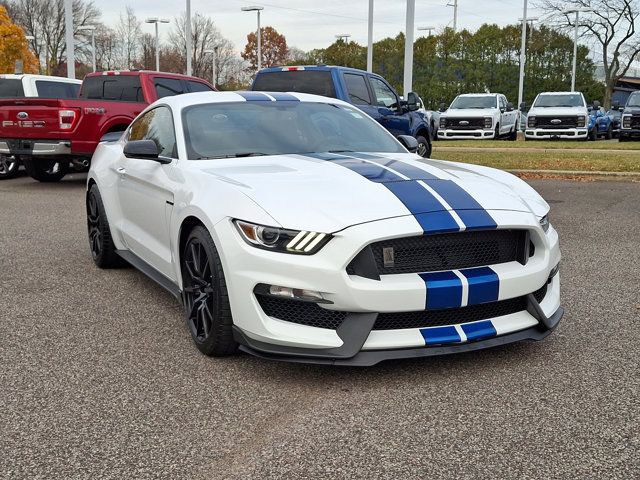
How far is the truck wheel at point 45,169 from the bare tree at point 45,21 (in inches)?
2201

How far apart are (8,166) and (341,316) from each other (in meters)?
12.2

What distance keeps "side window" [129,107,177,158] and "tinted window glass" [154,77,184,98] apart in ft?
22.9

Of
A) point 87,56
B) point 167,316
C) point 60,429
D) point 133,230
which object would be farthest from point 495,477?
point 87,56

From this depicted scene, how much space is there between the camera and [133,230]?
5430 mm

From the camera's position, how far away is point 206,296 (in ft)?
13.0

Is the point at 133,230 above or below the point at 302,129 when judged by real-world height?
below

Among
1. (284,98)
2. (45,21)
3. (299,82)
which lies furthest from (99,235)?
(45,21)

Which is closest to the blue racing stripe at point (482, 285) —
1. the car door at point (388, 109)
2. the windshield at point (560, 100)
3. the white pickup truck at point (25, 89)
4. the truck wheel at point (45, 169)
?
the car door at point (388, 109)

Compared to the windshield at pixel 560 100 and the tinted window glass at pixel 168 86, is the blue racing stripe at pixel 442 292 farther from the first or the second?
the windshield at pixel 560 100

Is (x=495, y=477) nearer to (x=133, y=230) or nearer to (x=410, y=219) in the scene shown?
(x=410, y=219)

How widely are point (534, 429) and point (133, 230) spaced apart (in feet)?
11.1

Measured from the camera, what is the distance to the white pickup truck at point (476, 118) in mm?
24188

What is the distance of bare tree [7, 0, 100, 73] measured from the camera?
65.9 m

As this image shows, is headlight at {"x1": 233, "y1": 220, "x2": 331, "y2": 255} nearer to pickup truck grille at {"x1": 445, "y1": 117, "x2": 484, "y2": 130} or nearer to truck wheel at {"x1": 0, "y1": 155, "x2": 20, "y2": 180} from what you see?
truck wheel at {"x1": 0, "y1": 155, "x2": 20, "y2": 180}
